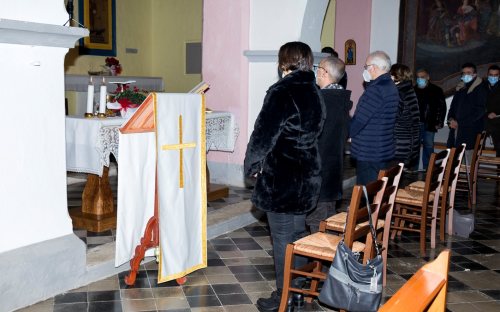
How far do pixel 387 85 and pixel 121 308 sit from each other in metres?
2.46

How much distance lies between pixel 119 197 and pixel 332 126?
1.50 metres

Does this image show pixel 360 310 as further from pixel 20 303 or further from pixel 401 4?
pixel 401 4

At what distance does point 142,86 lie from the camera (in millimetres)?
11016

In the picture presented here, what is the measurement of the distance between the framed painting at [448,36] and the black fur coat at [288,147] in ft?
26.4

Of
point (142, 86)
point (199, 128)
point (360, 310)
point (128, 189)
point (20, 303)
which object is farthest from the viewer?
point (142, 86)

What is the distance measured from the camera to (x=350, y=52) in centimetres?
1091

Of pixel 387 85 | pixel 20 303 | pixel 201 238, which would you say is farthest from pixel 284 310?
pixel 387 85

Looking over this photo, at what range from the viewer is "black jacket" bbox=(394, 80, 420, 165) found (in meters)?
5.07

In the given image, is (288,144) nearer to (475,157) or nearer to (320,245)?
(320,245)

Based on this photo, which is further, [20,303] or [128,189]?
[128,189]

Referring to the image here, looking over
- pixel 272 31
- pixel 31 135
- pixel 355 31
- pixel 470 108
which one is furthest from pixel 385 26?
pixel 31 135

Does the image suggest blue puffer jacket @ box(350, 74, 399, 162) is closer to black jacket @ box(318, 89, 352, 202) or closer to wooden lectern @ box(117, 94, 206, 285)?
black jacket @ box(318, 89, 352, 202)

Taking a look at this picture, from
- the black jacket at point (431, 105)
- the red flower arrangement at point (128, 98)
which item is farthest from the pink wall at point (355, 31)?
the red flower arrangement at point (128, 98)

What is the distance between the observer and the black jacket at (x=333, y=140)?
151 inches
